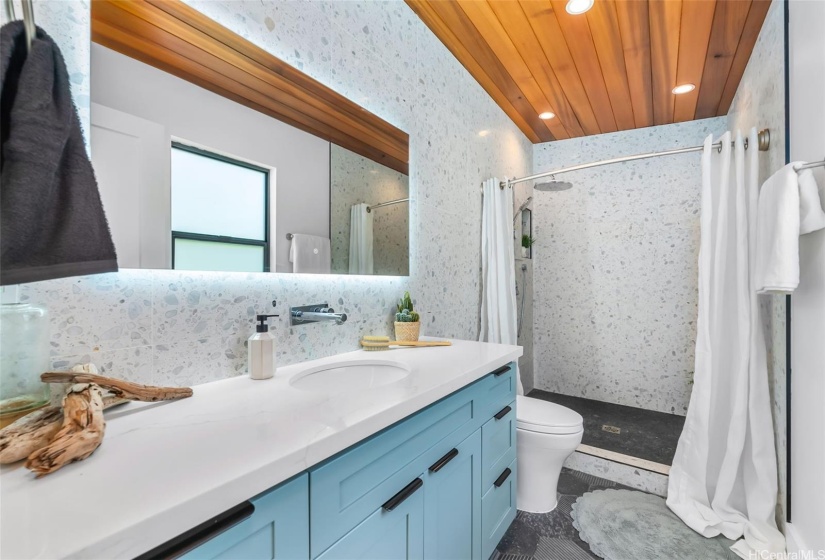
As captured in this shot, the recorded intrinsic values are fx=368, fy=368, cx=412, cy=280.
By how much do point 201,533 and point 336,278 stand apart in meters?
0.98

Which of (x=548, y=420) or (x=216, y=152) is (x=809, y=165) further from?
(x=216, y=152)

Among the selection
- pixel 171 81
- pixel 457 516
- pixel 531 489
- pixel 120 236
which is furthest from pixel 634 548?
pixel 171 81

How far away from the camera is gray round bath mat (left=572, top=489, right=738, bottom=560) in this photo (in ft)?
5.17

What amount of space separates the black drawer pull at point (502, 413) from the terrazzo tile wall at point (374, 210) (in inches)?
28.7

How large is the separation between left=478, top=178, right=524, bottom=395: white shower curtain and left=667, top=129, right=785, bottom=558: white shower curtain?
967mm

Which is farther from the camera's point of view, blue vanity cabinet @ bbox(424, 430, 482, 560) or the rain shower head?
the rain shower head

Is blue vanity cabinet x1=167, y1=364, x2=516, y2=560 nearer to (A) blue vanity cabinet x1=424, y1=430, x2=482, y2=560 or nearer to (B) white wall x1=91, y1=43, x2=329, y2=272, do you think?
(A) blue vanity cabinet x1=424, y1=430, x2=482, y2=560

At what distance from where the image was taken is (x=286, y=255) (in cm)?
120

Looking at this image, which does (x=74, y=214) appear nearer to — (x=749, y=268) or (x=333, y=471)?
(x=333, y=471)

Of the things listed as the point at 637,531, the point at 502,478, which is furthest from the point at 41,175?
the point at 637,531

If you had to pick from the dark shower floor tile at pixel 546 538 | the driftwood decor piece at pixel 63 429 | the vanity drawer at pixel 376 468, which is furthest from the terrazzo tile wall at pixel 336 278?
the dark shower floor tile at pixel 546 538

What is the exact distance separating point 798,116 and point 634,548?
1.88 meters

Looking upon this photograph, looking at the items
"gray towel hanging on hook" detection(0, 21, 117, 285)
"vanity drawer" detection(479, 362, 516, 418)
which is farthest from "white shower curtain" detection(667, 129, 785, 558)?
"gray towel hanging on hook" detection(0, 21, 117, 285)

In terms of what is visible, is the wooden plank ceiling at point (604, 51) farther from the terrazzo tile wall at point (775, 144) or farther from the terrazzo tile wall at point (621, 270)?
the terrazzo tile wall at point (621, 270)
